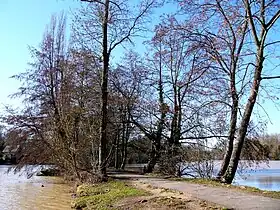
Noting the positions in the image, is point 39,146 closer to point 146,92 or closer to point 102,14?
point 146,92

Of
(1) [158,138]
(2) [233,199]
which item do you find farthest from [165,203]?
(1) [158,138]

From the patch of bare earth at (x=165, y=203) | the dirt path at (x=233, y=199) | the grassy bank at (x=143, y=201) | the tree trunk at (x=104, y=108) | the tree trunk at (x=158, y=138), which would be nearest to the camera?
the dirt path at (x=233, y=199)

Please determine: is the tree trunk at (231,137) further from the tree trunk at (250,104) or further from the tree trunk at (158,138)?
the tree trunk at (158,138)

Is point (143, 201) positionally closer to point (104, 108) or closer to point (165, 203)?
point (165, 203)

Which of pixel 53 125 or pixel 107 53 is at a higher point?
pixel 107 53

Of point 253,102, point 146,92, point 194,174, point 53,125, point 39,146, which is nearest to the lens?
point 253,102

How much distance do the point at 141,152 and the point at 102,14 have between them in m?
13.6

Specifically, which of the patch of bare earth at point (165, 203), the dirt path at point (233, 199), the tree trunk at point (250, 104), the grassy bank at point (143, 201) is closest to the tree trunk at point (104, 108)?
the grassy bank at point (143, 201)

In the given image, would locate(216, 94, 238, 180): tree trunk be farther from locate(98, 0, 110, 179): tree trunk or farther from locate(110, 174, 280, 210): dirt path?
locate(98, 0, 110, 179): tree trunk

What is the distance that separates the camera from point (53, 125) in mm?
17391

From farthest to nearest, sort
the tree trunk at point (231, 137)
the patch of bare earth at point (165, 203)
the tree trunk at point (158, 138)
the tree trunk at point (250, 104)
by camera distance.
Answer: the tree trunk at point (158, 138)
the tree trunk at point (231, 137)
the tree trunk at point (250, 104)
the patch of bare earth at point (165, 203)

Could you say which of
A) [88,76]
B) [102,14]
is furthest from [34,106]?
[102,14]

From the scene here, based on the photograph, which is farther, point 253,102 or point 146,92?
point 146,92

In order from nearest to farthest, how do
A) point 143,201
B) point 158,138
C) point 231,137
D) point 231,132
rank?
point 143,201 < point 231,137 < point 231,132 < point 158,138
